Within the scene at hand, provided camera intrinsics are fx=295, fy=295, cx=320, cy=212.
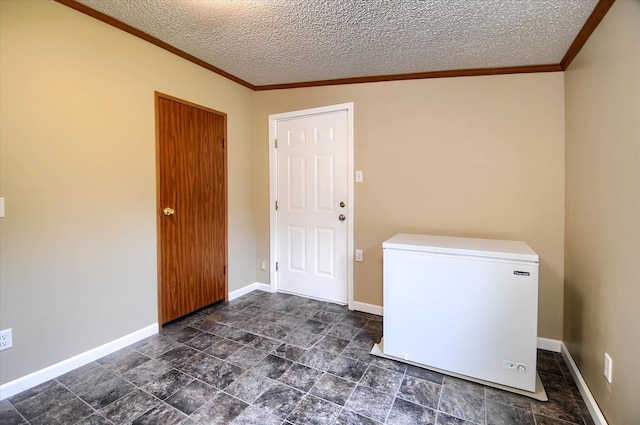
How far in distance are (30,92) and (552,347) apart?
391cm

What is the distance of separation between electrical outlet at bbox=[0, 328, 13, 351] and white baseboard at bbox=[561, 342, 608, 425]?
3.16m

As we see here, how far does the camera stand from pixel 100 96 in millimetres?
2043

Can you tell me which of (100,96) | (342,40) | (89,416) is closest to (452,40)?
(342,40)

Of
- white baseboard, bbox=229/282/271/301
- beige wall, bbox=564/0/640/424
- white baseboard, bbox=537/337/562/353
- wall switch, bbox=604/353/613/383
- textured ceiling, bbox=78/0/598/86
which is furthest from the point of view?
white baseboard, bbox=229/282/271/301

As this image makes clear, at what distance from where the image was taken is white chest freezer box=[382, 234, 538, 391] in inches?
67.2

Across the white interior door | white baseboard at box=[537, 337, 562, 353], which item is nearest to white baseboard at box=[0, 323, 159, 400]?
the white interior door

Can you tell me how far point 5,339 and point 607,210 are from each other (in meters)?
3.33

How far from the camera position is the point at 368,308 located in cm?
290

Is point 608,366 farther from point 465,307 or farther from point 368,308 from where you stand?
point 368,308

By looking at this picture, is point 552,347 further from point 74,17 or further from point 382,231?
point 74,17

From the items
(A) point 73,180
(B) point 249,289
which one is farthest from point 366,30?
(B) point 249,289

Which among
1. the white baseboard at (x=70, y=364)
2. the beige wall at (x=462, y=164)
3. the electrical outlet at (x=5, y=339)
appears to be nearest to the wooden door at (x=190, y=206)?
the white baseboard at (x=70, y=364)

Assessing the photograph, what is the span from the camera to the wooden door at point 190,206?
248cm

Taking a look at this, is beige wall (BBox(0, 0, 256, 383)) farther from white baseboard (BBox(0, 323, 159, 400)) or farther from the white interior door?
the white interior door
